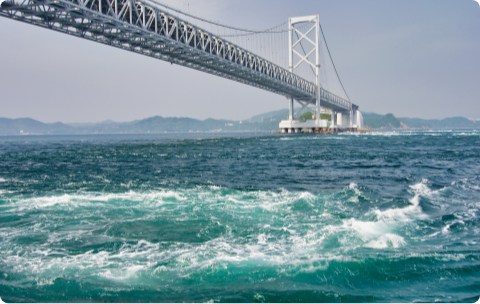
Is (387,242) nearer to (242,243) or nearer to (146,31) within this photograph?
(242,243)

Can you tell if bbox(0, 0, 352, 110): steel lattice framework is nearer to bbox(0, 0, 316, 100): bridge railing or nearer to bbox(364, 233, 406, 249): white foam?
bbox(0, 0, 316, 100): bridge railing

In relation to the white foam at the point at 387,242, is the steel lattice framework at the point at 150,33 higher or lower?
higher

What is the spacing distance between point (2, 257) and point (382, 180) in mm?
12062

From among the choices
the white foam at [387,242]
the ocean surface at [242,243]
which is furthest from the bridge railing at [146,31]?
the white foam at [387,242]

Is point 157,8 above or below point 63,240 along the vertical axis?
above

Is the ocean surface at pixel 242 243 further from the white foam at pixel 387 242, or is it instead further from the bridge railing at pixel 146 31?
the bridge railing at pixel 146 31

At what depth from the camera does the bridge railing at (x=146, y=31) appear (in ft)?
80.8

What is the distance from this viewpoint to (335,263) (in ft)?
16.7

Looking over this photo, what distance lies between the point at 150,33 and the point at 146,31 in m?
0.79

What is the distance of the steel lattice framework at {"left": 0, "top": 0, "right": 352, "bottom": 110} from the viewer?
24.7 metres

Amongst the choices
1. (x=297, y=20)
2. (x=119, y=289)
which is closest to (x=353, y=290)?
(x=119, y=289)

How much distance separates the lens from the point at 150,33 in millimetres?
30859

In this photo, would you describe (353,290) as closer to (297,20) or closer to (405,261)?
(405,261)

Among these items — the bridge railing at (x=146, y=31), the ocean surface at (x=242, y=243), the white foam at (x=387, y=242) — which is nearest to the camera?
the ocean surface at (x=242, y=243)
